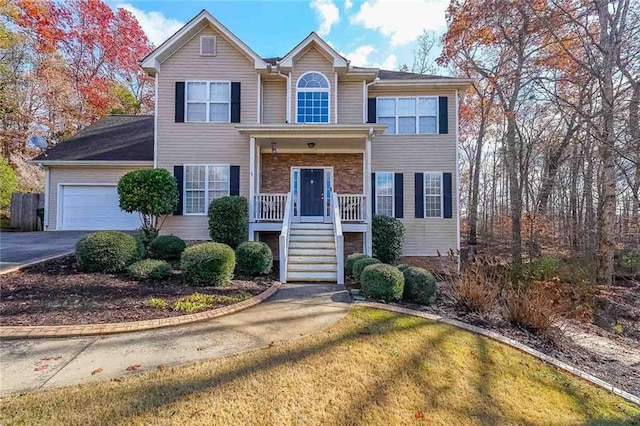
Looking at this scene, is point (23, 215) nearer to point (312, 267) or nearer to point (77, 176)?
point (77, 176)

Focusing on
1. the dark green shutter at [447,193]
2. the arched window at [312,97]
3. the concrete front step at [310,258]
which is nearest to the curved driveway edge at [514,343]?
the concrete front step at [310,258]

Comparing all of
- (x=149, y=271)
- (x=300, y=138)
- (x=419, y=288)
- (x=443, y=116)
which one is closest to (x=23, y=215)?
(x=149, y=271)

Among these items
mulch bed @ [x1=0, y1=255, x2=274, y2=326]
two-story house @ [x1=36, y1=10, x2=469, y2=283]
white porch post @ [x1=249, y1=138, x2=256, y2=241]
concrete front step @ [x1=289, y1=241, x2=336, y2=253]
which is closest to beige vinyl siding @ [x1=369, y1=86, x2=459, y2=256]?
two-story house @ [x1=36, y1=10, x2=469, y2=283]

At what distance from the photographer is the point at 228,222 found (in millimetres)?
10719

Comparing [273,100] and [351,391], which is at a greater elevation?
[273,100]

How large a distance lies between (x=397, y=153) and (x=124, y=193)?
381 inches

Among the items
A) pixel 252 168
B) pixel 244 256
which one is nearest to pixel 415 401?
pixel 244 256

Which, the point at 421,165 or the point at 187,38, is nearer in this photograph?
the point at 187,38

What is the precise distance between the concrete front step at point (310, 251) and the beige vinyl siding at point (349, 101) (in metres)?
5.51

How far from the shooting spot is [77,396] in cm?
331

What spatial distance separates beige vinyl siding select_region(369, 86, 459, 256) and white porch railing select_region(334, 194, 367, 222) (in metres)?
2.16

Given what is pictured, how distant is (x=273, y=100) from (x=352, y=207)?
5.34m

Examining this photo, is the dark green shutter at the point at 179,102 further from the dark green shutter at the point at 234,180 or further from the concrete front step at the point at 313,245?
the concrete front step at the point at 313,245

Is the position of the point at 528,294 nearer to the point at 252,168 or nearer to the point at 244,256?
the point at 244,256
